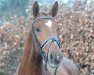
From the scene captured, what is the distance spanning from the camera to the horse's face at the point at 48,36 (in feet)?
15.2

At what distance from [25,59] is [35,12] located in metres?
0.68

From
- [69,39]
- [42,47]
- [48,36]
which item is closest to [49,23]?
[48,36]

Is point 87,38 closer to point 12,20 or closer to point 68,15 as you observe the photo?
point 68,15

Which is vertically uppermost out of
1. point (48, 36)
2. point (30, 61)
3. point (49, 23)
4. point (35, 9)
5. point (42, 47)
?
point (35, 9)

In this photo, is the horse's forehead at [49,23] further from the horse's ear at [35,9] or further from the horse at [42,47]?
the horse's ear at [35,9]

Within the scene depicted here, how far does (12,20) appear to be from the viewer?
9.83 m

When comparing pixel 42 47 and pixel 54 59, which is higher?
pixel 42 47

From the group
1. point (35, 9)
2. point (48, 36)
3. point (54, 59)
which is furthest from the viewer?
point (35, 9)

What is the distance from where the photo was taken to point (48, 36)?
15.8ft

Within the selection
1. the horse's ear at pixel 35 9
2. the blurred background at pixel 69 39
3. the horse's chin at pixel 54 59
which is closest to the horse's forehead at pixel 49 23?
the horse's ear at pixel 35 9

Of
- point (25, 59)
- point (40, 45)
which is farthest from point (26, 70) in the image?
point (40, 45)

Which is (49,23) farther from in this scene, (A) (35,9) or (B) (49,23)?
(A) (35,9)

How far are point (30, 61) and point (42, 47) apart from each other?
40 cm

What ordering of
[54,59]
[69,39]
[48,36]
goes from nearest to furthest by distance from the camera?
[54,59] → [48,36] → [69,39]
